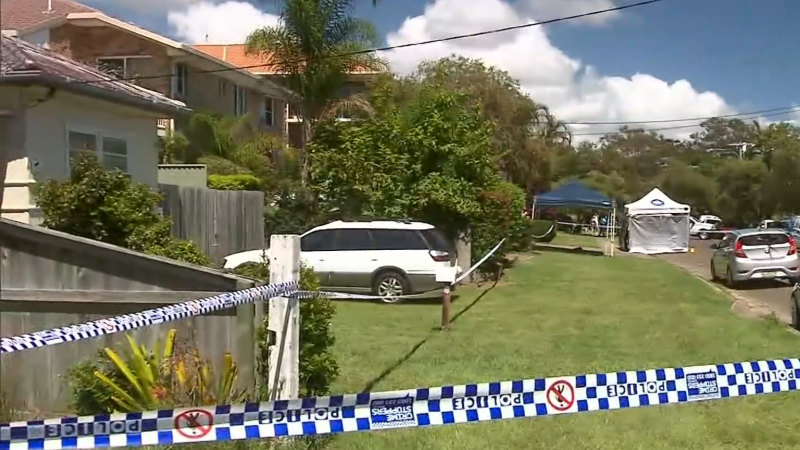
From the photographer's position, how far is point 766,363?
17.9 feet

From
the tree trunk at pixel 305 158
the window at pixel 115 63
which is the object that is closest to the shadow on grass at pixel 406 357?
the tree trunk at pixel 305 158

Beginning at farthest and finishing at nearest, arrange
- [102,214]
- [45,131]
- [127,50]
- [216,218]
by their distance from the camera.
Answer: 1. [127,50]
2. [216,218]
3. [45,131]
4. [102,214]

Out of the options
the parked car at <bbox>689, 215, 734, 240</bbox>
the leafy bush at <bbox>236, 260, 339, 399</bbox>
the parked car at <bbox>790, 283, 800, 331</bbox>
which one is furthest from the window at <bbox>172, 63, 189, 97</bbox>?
the parked car at <bbox>689, 215, 734, 240</bbox>

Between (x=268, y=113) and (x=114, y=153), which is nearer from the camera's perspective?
(x=114, y=153)

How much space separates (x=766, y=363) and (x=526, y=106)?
43004 millimetres

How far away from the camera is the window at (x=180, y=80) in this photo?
32394 mm

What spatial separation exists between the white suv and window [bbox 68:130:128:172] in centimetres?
323

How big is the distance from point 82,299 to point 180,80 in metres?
27.9

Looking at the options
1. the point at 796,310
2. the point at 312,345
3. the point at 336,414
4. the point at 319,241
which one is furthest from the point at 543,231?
the point at 336,414

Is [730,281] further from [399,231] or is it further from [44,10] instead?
[44,10]

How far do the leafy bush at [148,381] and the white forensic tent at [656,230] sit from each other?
3702 centimetres

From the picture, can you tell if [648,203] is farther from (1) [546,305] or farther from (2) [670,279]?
(1) [546,305]

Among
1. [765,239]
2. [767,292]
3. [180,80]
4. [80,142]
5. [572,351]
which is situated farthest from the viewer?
[180,80]

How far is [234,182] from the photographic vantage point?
2502 cm
